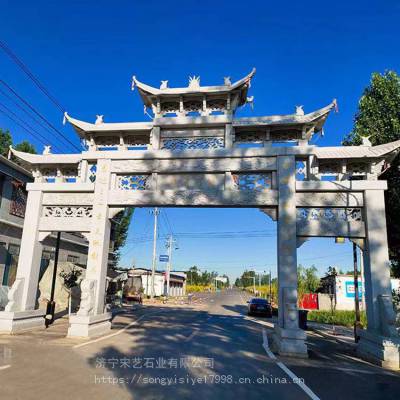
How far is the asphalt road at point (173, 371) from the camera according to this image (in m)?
5.31

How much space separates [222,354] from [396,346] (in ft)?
13.5

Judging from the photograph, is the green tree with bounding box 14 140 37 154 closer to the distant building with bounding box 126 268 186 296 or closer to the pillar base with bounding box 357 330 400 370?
the distant building with bounding box 126 268 186 296

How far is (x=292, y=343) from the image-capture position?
864cm

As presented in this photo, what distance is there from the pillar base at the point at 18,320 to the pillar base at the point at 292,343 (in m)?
7.83

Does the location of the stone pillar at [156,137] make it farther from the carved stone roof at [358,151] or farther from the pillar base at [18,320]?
the pillar base at [18,320]

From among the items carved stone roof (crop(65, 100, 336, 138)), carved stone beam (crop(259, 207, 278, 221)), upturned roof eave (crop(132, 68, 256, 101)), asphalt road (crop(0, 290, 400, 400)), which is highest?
upturned roof eave (crop(132, 68, 256, 101))

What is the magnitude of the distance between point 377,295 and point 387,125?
673 cm

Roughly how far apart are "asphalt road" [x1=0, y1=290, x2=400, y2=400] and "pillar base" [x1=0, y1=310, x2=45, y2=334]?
60 cm

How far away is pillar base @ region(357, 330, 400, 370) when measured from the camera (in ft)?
25.7

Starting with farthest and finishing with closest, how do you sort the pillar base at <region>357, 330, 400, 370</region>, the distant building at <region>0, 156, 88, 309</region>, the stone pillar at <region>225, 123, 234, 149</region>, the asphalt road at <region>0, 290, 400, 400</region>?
the distant building at <region>0, 156, 88, 309</region> → the stone pillar at <region>225, 123, 234, 149</region> → the pillar base at <region>357, 330, 400, 370</region> → the asphalt road at <region>0, 290, 400, 400</region>

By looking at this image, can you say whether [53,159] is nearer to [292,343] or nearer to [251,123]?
[251,123]

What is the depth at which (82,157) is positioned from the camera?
11734 millimetres

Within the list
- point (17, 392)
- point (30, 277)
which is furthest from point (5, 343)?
point (17, 392)

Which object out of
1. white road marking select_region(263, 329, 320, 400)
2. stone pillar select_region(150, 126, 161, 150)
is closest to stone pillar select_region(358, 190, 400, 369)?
white road marking select_region(263, 329, 320, 400)
